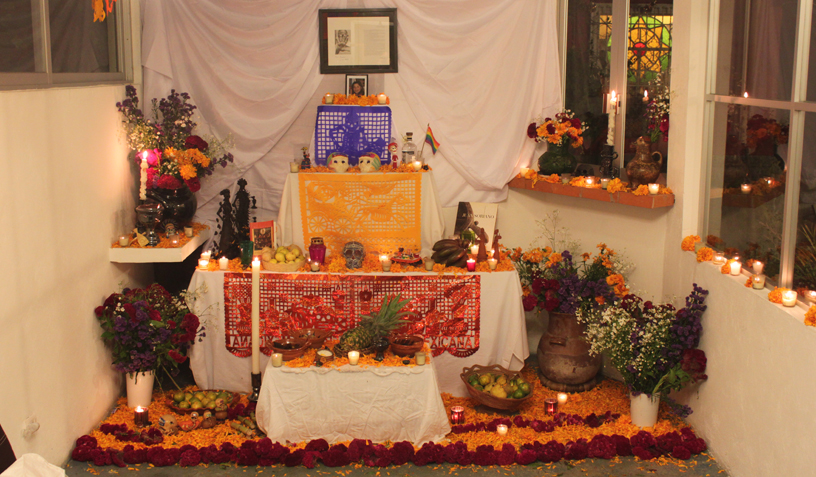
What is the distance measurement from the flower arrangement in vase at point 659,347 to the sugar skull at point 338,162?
2.08 metres

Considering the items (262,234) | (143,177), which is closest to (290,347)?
(262,234)

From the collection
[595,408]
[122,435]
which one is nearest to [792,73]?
[595,408]

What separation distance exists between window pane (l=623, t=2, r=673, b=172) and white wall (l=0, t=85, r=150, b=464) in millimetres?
3532

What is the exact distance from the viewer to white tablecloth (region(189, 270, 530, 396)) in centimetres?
494

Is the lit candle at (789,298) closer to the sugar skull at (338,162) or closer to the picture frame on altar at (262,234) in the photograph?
the sugar skull at (338,162)

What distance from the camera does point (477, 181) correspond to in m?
5.72

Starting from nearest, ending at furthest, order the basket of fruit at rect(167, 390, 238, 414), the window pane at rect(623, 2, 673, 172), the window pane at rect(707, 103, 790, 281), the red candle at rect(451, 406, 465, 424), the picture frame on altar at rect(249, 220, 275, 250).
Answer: the window pane at rect(707, 103, 790, 281)
the red candle at rect(451, 406, 465, 424)
the basket of fruit at rect(167, 390, 238, 414)
the window pane at rect(623, 2, 673, 172)
the picture frame on altar at rect(249, 220, 275, 250)

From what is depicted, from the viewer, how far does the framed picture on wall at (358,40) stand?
5504 mm

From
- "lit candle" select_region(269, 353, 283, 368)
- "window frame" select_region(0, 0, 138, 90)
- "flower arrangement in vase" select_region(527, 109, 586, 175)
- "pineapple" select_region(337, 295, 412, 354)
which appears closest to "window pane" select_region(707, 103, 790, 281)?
"flower arrangement in vase" select_region(527, 109, 586, 175)

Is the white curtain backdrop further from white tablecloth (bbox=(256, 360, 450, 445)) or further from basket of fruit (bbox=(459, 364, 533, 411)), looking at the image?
white tablecloth (bbox=(256, 360, 450, 445))

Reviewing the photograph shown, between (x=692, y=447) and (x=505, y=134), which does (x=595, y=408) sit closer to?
(x=692, y=447)

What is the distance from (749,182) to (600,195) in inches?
→ 48.4

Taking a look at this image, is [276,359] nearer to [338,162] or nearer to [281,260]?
[281,260]

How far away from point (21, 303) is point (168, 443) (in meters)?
1.26
